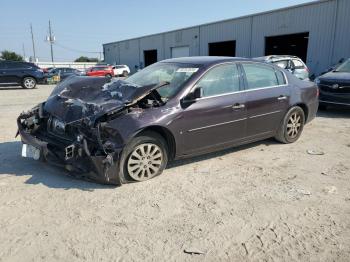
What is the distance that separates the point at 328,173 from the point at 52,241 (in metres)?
3.70

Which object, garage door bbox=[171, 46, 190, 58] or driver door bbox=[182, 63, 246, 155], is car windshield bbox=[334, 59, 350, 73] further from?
garage door bbox=[171, 46, 190, 58]

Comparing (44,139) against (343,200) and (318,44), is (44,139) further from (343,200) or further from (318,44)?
(318,44)

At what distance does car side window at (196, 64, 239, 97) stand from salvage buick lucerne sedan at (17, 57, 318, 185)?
0.05ft

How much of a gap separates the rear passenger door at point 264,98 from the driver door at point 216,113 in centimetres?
19

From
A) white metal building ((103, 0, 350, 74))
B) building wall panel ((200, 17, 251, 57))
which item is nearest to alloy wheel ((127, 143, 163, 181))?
white metal building ((103, 0, 350, 74))

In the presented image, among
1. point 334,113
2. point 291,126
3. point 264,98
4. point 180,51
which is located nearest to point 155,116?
point 264,98

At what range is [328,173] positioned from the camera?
4688 millimetres

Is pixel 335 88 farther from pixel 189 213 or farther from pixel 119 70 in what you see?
pixel 119 70

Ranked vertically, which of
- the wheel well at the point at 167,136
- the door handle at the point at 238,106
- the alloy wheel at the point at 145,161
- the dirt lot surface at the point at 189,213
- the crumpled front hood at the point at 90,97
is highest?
the crumpled front hood at the point at 90,97

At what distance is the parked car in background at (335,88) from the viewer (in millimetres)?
8891

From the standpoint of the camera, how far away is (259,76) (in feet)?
18.0

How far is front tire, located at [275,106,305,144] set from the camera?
5908mm

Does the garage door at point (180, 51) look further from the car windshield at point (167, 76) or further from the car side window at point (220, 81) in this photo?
the car side window at point (220, 81)

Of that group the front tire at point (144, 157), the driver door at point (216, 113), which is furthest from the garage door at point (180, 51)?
the front tire at point (144, 157)
